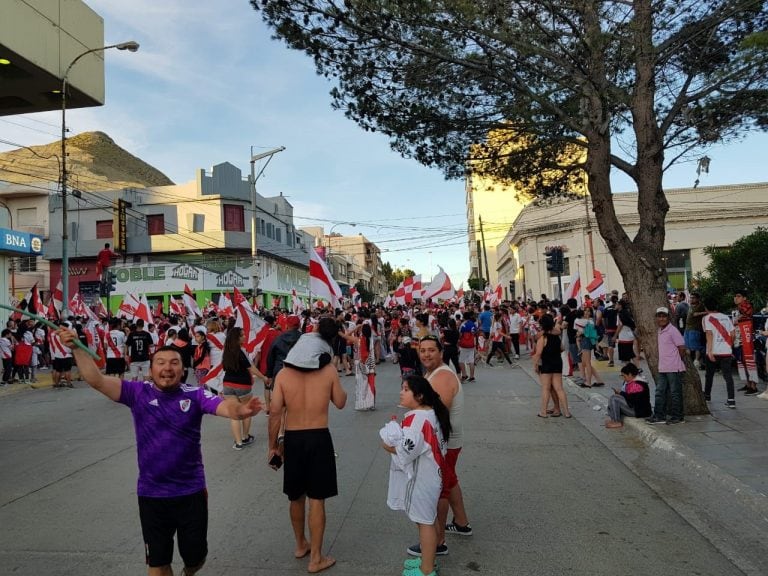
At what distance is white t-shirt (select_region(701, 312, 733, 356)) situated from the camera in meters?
9.13

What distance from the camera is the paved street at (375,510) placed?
418cm

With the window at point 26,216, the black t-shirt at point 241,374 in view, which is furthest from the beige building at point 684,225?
the window at point 26,216

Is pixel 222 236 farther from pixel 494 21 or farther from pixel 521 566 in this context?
pixel 521 566

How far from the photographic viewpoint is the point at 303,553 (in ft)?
13.9

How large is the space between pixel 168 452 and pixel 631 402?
7.01 metres

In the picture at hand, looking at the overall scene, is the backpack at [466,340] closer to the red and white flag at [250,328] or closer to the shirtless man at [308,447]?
the red and white flag at [250,328]

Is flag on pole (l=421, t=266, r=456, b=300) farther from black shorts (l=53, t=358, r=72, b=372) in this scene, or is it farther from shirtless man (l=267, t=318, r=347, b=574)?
shirtless man (l=267, t=318, r=347, b=574)

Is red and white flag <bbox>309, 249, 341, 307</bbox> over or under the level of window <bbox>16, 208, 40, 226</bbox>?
under

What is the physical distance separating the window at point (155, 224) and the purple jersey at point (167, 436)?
143 ft

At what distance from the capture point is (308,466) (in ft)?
13.6

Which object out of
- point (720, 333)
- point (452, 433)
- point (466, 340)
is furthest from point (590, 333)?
point (452, 433)

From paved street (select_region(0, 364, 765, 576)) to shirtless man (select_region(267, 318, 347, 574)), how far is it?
24cm

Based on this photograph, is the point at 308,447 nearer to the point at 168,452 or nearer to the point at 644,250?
the point at 168,452

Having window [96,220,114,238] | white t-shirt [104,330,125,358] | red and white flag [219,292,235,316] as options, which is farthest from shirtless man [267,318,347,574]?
window [96,220,114,238]
